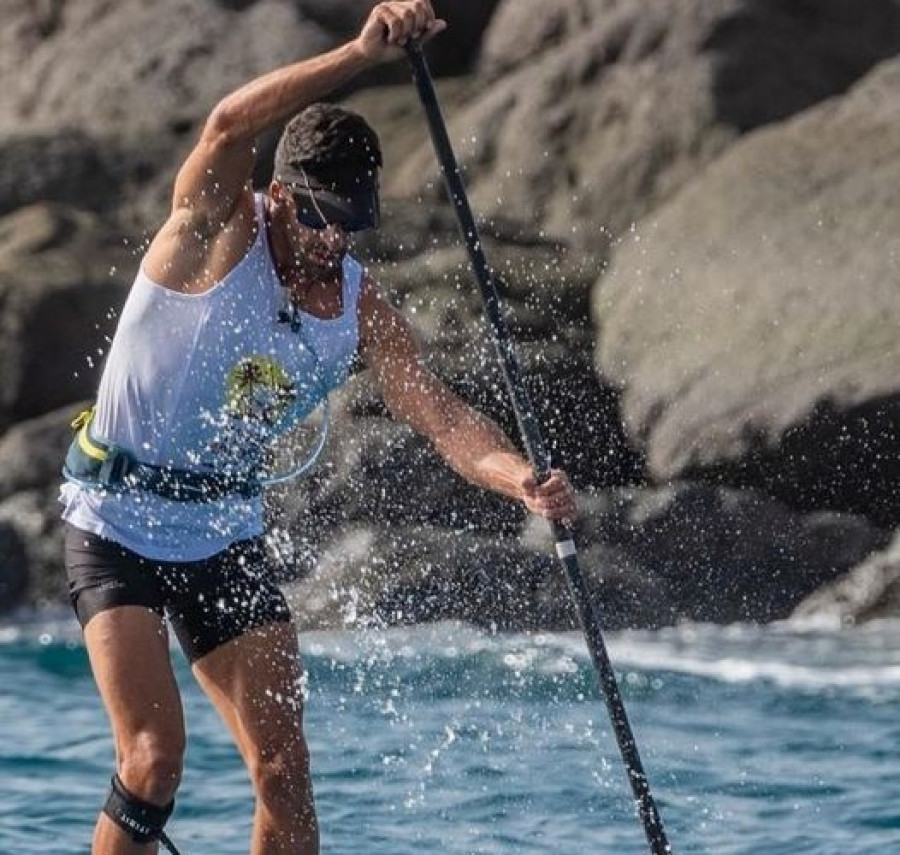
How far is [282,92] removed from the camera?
580 cm

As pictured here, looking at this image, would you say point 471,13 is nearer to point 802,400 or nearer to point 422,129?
point 422,129

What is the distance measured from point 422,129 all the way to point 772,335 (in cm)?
317

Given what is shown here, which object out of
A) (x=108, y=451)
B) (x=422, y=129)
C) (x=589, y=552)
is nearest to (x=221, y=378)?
(x=108, y=451)

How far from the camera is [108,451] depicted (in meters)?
6.24

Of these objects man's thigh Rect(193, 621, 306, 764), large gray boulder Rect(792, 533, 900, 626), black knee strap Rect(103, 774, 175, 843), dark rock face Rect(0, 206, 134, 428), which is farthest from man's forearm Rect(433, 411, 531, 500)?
dark rock face Rect(0, 206, 134, 428)

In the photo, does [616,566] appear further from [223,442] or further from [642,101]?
[223,442]

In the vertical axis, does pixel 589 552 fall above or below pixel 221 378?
above

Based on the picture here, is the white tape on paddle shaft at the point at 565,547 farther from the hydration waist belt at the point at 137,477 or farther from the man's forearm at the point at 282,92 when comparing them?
the man's forearm at the point at 282,92

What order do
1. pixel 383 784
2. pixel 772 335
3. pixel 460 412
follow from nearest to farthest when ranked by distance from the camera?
1. pixel 460 412
2. pixel 383 784
3. pixel 772 335

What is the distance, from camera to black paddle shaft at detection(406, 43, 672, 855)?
6.14 metres

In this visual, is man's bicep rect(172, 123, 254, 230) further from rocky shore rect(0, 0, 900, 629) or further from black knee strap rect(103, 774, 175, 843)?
rocky shore rect(0, 0, 900, 629)

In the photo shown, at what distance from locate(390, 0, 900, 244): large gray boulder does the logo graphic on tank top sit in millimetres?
8006

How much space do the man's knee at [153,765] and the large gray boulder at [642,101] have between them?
27.5 ft

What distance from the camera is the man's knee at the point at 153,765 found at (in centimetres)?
608
